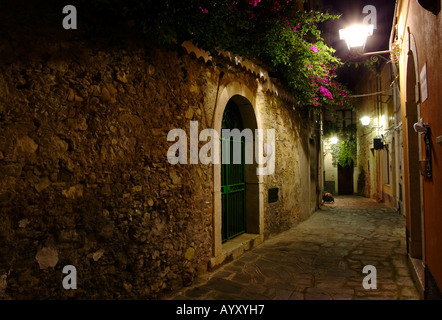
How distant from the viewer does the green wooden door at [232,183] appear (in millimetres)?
5555

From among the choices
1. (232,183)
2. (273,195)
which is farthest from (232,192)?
(273,195)

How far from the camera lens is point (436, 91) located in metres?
2.77

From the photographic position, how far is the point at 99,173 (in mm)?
3119

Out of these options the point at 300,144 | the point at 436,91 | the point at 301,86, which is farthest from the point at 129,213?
the point at 300,144

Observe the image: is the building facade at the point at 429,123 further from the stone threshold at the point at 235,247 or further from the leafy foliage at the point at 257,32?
the stone threshold at the point at 235,247

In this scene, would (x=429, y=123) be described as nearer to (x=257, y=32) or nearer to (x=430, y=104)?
(x=430, y=104)

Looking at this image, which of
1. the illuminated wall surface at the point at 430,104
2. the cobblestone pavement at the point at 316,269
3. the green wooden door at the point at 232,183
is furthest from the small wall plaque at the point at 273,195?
the illuminated wall surface at the point at 430,104

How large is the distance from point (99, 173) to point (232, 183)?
312 centimetres

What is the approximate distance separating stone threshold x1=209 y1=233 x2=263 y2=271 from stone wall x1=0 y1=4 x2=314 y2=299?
0.26m

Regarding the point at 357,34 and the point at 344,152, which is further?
the point at 344,152

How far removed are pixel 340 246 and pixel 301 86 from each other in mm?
3782

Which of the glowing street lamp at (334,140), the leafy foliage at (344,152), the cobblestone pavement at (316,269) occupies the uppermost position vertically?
the glowing street lamp at (334,140)

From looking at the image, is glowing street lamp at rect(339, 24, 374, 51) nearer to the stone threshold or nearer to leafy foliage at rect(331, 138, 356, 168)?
the stone threshold

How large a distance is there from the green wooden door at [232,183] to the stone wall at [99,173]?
3.47 feet
